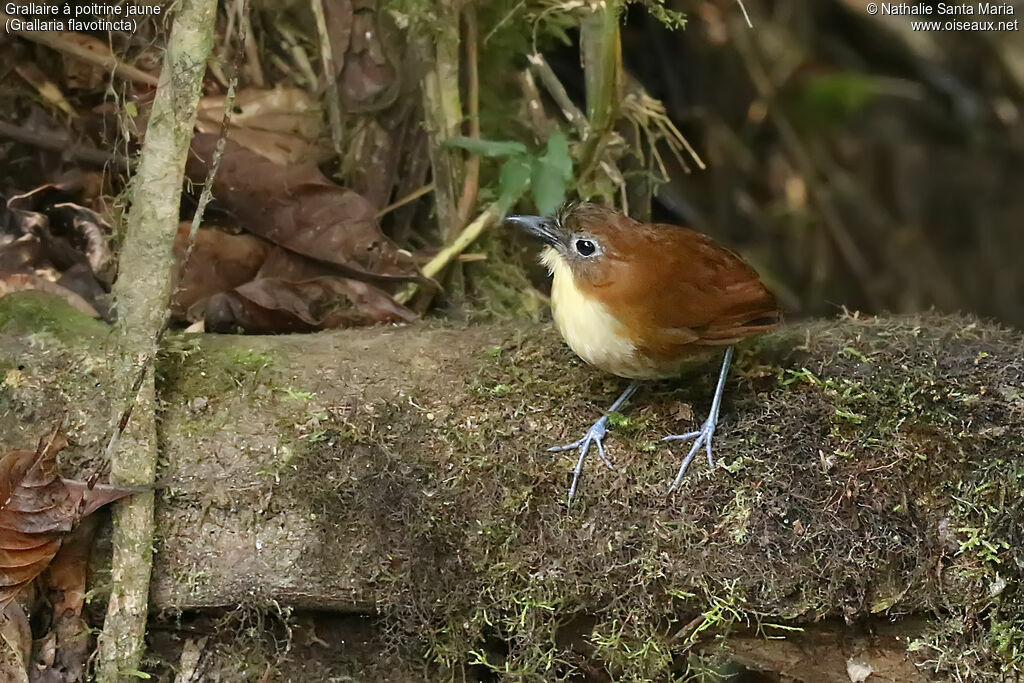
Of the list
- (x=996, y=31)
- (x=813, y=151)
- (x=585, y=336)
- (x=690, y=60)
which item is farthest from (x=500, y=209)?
Result: (x=996, y=31)

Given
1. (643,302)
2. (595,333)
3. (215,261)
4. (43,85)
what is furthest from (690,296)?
(43,85)

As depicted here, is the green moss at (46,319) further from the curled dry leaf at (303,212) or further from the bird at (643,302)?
the bird at (643,302)

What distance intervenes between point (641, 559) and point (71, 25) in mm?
2072

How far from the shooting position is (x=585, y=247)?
6.23 feet

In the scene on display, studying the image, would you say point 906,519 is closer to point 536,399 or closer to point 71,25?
point 536,399

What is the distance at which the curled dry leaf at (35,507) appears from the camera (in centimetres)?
160

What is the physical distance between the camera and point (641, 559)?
169cm

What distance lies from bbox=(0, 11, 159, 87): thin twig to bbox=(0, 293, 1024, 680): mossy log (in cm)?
71

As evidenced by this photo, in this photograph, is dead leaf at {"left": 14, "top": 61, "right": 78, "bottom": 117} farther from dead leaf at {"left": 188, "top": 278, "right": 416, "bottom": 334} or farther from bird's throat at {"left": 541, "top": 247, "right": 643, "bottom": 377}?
bird's throat at {"left": 541, "top": 247, "right": 643, "bottom": 377}

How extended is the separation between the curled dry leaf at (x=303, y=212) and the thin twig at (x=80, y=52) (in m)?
0.22

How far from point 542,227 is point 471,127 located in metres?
0.63

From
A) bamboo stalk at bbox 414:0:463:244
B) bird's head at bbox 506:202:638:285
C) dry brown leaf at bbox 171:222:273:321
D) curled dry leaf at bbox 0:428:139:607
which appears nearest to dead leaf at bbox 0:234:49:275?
dry brown leaf at bbox 171:222:273:321

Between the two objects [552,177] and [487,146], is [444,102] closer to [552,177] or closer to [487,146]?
[487,146]

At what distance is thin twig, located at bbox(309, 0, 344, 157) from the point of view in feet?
8.00
